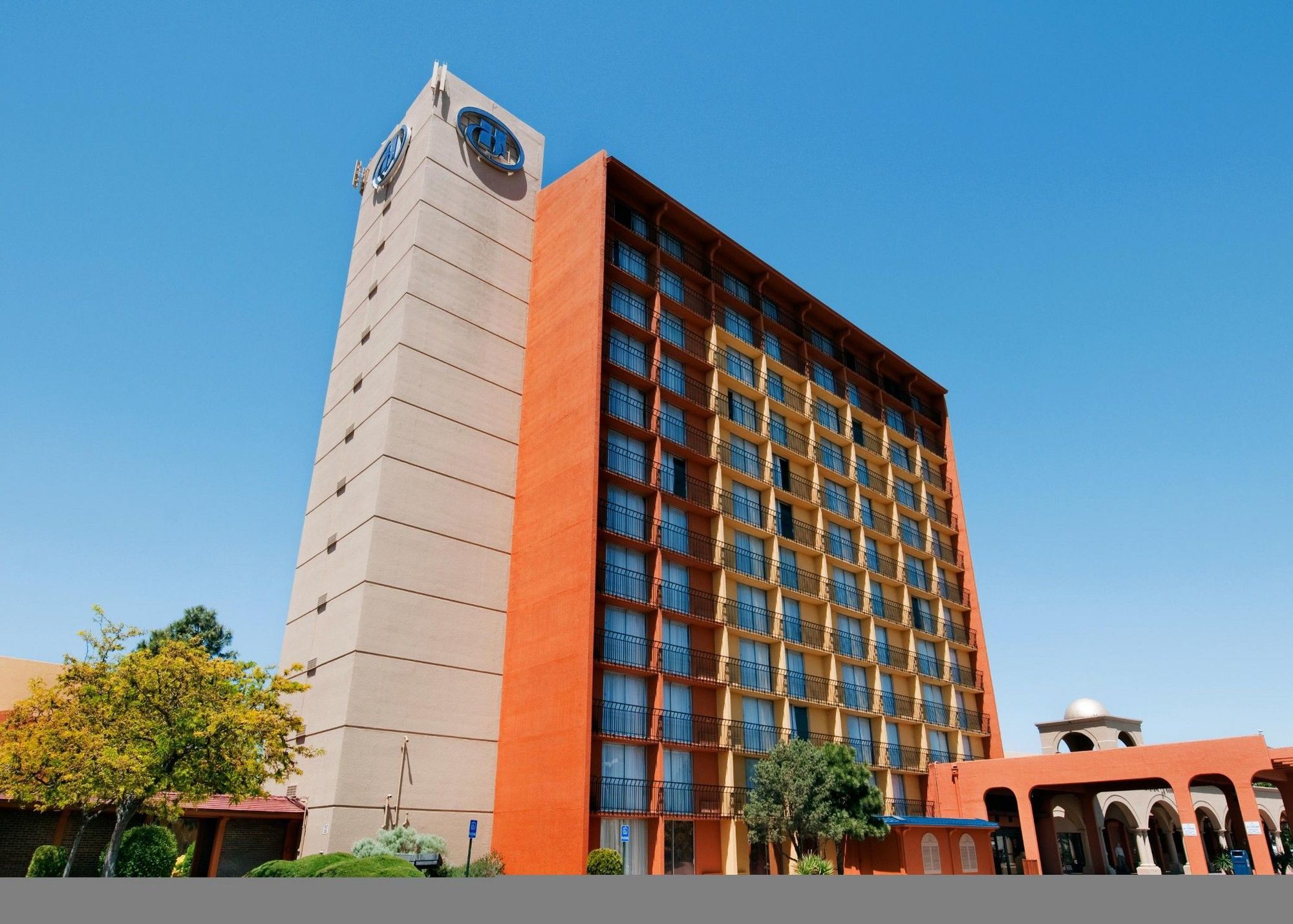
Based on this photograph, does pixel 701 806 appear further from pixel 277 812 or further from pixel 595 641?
pixel 277 812

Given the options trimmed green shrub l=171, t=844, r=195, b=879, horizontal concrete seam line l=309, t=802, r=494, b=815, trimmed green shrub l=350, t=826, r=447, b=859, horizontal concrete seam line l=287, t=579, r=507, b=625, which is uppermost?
horizontal concrete seam line l=287, t=579, r=507, b=625

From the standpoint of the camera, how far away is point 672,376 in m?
43.8

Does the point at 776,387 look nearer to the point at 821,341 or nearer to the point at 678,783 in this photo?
the point at 821,341

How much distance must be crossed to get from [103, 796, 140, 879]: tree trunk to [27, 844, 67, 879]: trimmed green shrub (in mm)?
2851

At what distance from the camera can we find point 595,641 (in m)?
34.8

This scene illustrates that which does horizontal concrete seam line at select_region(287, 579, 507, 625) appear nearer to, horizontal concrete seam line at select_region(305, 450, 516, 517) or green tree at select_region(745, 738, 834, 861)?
horizontal concrete seam line at select_region(305, 450, 516, 517)

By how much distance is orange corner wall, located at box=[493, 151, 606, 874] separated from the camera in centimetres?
3247

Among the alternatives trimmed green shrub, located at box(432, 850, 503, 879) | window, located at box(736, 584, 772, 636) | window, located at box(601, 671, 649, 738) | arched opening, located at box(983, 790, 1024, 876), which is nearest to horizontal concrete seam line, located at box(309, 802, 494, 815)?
trimmed green shrub, located at box(432, 850, 503, 879)

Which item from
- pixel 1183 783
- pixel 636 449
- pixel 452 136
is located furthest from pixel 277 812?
pixel 1183 783

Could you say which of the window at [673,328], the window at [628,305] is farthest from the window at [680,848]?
the window at [628,305]

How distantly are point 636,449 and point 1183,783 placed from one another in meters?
29.2

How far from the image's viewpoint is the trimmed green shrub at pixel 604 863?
30422 mm

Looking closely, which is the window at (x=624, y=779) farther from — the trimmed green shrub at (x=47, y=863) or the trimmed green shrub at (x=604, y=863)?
the trimmed green shrub at (x=47, y=863)

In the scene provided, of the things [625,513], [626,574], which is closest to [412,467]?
[625,513]
